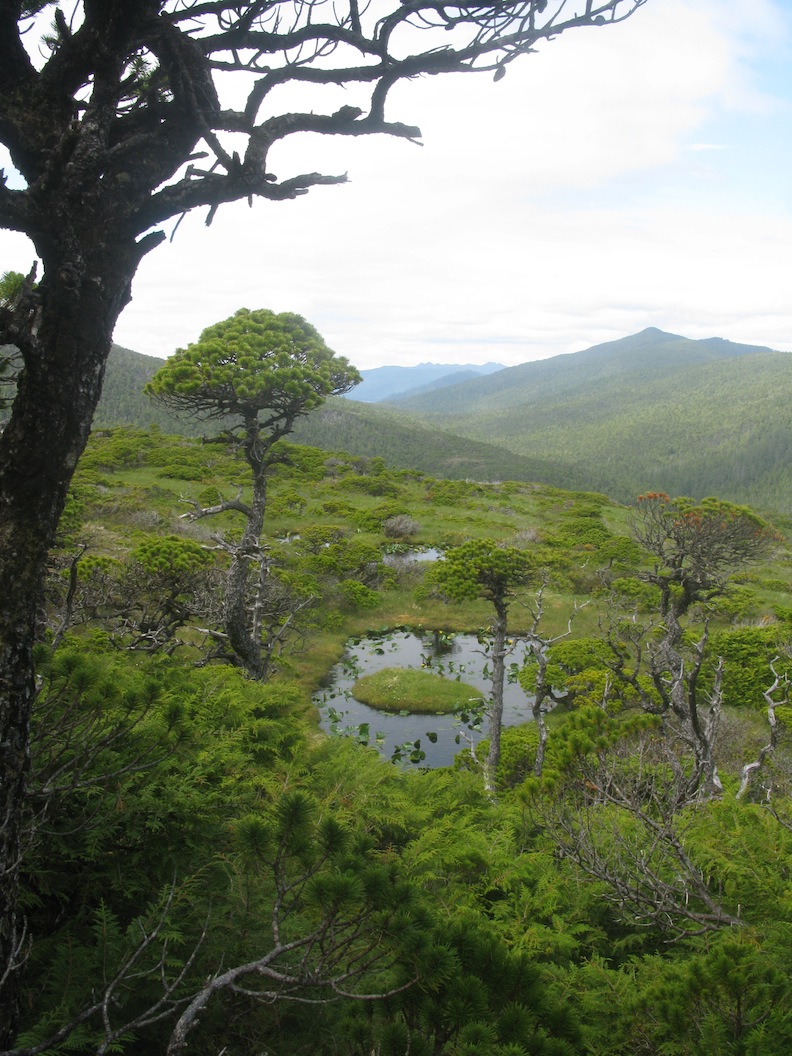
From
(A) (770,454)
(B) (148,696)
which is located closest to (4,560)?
(B) (148,696)

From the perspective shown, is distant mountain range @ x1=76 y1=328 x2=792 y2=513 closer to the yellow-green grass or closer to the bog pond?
the bog pond

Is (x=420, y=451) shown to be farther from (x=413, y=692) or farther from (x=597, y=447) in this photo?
(x=597, y=447)

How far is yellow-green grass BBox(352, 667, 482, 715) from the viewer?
65.8ft

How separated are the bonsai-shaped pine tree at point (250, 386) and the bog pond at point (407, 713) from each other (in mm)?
5405

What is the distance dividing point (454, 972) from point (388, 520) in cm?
3601

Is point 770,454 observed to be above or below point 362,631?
above

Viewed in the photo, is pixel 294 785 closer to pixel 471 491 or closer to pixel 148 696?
pixel 148 696

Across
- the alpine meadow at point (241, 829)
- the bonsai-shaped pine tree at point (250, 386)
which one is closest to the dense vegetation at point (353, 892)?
the alpine meadow at point (241, 829)

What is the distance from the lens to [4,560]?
2.65 metres

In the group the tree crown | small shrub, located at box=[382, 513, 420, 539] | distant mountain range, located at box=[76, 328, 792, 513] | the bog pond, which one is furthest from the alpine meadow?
distant mountain range, located at box=[76, 328, 792, 513]

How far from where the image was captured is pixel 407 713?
1977cm

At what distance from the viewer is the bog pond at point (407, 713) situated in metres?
17.7

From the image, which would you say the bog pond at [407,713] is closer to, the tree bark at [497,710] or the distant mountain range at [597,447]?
the tree bark at [497,710]

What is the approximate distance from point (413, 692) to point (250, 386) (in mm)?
12563
